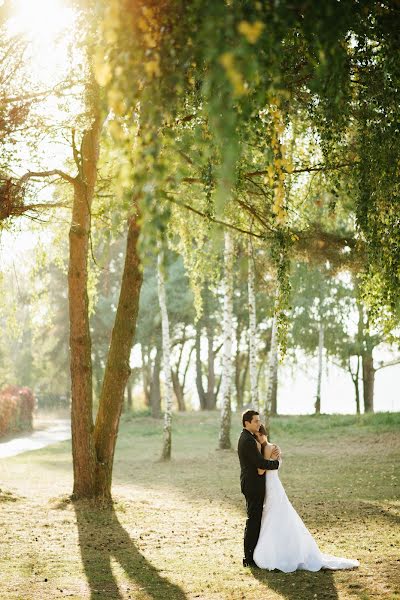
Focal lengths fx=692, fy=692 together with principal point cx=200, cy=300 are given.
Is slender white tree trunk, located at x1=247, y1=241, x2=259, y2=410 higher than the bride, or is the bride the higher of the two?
slender white tree trunk, located at x1=247, y1=241, x2=259, y2=410

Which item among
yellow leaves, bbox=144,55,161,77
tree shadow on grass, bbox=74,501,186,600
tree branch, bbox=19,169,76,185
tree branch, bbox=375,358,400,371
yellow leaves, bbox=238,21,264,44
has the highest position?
A: tree branch, bbox=19,169,76,185

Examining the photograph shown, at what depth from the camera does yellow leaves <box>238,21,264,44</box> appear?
2975mm

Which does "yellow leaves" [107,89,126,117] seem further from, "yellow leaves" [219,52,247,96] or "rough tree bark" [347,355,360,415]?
"rough tree bark" [347,355,360,415]

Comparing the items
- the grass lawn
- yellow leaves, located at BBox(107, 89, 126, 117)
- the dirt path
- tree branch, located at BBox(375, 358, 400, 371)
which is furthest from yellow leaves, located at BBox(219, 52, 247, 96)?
tree branch, located at BBox(375, 358, 400, 371)

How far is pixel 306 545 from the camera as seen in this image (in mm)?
7371

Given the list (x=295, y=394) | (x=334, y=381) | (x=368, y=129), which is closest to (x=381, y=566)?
(x=368, y=129)

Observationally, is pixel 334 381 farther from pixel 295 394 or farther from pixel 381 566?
pixel 381 566

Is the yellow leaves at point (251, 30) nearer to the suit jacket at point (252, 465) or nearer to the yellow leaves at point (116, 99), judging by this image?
the yellow leaves at point (116, 99)

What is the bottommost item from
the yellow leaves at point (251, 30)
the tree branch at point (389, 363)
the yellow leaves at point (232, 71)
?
the tree branch at point (389, 363)

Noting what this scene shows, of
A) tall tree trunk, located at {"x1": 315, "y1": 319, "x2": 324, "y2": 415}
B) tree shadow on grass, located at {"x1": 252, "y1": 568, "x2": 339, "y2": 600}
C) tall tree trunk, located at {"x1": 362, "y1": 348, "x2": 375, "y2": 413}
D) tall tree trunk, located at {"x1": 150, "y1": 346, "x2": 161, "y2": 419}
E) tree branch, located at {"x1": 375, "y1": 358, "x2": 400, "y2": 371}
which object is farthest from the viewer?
tree branch, located at {"x1": 375, "y1": 358, "x2": 400, "y2": 371}

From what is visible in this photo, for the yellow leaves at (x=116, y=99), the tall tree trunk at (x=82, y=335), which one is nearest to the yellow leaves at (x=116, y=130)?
the yellow leaves at (x=116, y=99)

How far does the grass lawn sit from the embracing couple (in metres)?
0.18

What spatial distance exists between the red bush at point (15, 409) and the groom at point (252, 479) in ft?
76.9

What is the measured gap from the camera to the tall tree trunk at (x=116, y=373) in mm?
11688
